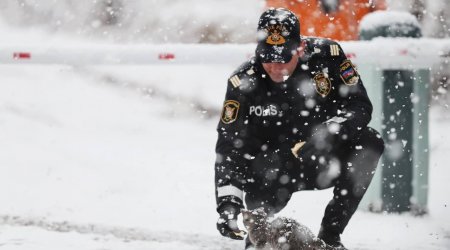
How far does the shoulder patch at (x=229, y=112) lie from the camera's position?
3.46 metres

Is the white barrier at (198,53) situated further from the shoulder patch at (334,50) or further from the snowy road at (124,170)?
the shoulder patch at (334,50)

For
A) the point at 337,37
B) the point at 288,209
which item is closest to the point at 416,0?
the point at 337,37

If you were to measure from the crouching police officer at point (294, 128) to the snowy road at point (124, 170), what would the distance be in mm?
528

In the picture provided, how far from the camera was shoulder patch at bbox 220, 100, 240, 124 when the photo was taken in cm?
346

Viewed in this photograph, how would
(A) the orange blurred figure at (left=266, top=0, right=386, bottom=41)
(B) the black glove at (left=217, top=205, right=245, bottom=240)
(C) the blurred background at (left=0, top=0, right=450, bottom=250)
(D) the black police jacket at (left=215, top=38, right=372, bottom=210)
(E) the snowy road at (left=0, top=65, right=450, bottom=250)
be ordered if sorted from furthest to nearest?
(A) the orange blurred figure at (left=266, top=0, right=386, bottom=41)
(C) the blurred background at (left=0, top=0, right=450, bottom=250)
(E) the snowy road at (left=0, top=65, right=450, bottom=250)
(D) the black police jacket at (left=215, top=38, right=372, bottom=210)
(B) the black glove at (left=217, top=205, right=245, bottom=240)

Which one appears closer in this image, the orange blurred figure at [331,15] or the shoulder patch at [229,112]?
the shoulder patch at [229,112]

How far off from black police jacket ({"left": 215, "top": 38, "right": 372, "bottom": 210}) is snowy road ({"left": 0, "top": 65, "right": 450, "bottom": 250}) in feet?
2.12

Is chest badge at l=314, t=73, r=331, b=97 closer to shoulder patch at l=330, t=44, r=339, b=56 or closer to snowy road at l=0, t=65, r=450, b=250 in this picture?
shoulder patch at l=330, t=44, r=339, b=56

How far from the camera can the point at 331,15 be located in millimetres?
6695

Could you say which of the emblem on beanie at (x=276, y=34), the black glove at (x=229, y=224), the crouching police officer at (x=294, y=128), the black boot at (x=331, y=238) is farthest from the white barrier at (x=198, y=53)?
the black glove at (x=229, y=224)

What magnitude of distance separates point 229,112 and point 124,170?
284 centimetres

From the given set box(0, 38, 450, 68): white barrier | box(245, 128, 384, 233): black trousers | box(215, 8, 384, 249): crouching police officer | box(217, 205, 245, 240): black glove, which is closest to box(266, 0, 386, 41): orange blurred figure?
box(0, 38, 450, 68): white barrier

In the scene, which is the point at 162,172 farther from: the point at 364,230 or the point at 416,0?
the point at 416,0

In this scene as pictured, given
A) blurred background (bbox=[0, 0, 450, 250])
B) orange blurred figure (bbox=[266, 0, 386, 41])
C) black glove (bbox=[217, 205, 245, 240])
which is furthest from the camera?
orange blurred figure (bbox=[266, 0, 386, 41])
